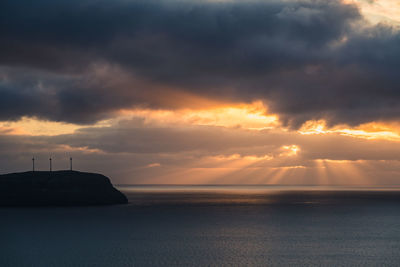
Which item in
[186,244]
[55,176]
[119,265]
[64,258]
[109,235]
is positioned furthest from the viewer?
[55,176]

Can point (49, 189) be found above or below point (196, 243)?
above

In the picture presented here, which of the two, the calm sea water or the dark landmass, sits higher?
the dark landmass

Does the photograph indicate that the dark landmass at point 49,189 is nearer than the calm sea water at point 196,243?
No

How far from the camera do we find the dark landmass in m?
180

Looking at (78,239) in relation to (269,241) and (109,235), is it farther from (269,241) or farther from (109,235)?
(269,241)

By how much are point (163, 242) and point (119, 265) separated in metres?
21.9

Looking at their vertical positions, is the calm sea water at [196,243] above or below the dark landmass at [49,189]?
below

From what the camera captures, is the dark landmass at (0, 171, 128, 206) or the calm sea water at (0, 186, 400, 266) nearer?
the calm sea water at (0, 186, 400, 266)

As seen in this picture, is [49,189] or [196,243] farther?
[49,189]

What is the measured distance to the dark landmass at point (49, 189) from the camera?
17975cm

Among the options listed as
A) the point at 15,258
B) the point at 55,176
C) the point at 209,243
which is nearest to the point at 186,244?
the point at 209,243

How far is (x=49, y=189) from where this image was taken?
602ft

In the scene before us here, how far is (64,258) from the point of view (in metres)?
66.8

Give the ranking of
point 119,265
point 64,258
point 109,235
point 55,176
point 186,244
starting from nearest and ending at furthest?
point 119,265 < point 64,258 < point 186,244 < point 109,235 < point 55,176
